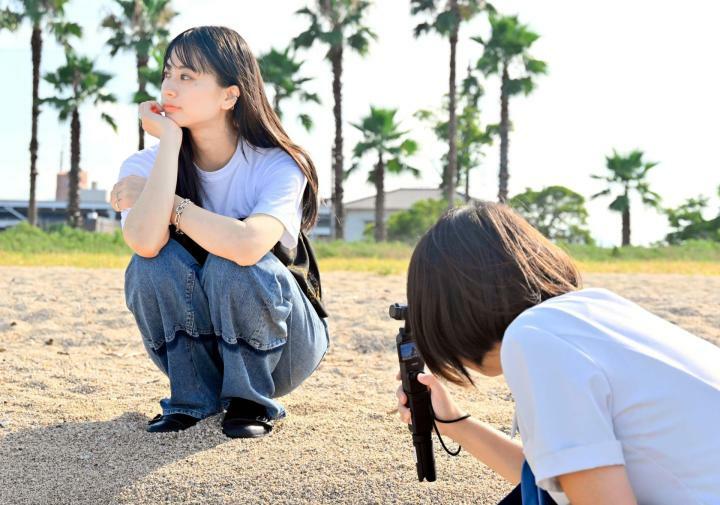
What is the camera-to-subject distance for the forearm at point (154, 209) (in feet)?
7.41

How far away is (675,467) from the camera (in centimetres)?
113

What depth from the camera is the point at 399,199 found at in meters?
42.4

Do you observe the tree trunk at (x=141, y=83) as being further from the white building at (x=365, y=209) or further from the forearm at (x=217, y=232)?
the white building at (x=365, y=209)

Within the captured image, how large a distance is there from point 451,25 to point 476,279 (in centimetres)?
2104

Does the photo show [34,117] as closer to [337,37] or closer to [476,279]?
[337,37]

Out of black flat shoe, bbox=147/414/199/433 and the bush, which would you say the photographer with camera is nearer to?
black flat shoe, bbox=147/414/199/433

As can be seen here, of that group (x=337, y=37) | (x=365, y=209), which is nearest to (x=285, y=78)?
(x=337, y=37)

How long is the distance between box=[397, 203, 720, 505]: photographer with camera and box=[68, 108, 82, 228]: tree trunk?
19.9 meters

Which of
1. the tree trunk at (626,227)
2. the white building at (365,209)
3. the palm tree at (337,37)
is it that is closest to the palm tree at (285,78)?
the palm tree at (337,37)

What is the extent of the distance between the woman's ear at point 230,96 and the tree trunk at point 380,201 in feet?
62.5

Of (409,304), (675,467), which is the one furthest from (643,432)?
(409,304)

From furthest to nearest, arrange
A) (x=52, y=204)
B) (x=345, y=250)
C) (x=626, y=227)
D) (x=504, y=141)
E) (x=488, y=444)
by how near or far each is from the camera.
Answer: (x=52, y=204)
(x=626, y=227)
(x=504, y=141)
(x=345, y=250)
(x=488, y=444)

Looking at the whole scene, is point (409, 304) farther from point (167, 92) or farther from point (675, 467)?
point (167, 92)

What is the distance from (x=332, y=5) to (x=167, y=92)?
20832mm
